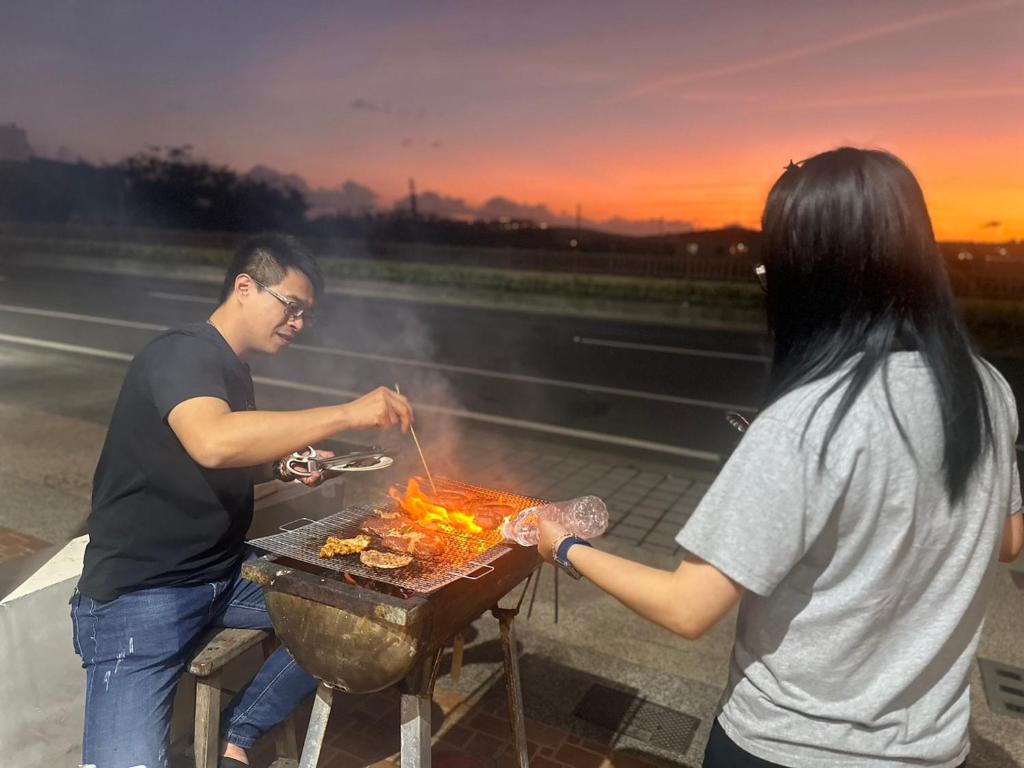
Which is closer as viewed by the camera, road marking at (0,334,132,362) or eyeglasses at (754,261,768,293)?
eyeglasses at (754,261,768,293)

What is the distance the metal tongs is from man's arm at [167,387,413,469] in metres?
0.60

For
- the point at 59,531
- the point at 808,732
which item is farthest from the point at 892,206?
the point at 59,531

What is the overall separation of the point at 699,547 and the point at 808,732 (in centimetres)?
55

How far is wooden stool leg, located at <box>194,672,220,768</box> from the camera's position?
2.79 meters

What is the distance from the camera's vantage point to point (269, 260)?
306 cm

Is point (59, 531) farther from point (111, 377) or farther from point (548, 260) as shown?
point (548, 260)

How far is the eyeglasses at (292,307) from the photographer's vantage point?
10.0ft

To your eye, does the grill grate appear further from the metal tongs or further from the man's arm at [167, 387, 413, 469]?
the man's arm at [167, 387, 413, 469]

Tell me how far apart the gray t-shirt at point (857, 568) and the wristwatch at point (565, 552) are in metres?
0.45

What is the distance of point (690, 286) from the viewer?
22.5m

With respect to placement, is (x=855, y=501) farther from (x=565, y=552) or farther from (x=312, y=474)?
(x=312, y=474)

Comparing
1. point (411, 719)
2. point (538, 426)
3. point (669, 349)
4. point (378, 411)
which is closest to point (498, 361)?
point (669, 349)

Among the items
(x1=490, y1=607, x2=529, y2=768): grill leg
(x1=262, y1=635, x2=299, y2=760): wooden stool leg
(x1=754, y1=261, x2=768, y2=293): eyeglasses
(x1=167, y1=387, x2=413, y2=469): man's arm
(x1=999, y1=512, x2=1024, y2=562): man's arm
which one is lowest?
(x1=262, y1=635, x2=299, y2=760): wooden stool leg

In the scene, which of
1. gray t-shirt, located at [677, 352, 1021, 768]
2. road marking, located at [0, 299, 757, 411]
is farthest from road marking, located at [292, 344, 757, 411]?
gray t-shirt, located at [677, 352, 1021, 768]
